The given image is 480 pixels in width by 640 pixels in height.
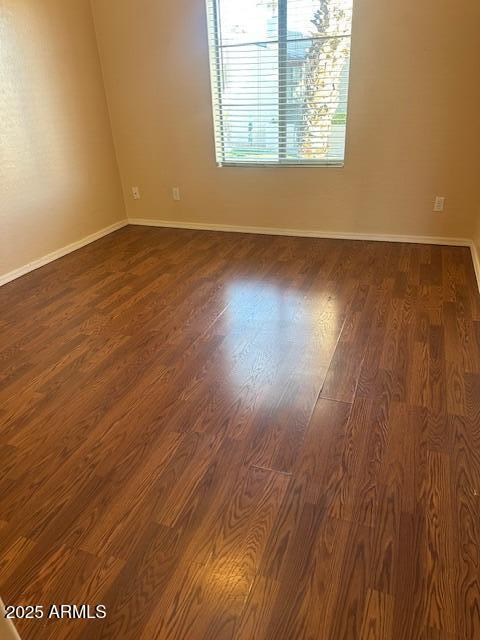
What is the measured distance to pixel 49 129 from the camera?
341 cm

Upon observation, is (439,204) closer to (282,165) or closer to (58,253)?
(282,165)

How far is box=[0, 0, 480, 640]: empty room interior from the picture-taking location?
3.72 ft

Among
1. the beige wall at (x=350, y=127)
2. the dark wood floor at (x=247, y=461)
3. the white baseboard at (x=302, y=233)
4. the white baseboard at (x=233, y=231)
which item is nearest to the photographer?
the dark wood floor at (x=247, y=461)

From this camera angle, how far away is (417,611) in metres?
1.03

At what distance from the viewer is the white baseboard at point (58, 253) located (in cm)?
323

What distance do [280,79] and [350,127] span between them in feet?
2.35

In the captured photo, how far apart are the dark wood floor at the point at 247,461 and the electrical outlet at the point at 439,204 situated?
0.83 metres

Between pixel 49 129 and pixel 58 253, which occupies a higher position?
pixel 49 129

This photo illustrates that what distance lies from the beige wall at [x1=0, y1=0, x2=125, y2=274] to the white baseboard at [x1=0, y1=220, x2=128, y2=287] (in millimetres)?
40

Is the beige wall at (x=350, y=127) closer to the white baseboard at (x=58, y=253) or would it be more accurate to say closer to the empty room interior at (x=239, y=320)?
the empty room interior at (x=239, y=320)

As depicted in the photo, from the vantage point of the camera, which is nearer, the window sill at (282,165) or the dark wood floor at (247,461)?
the dark wood floor at (247,461)

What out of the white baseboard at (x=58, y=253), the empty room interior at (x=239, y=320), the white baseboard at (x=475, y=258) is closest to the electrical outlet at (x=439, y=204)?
the empty room interior at (x=239, y=320)

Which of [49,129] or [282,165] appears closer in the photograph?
[49,129]

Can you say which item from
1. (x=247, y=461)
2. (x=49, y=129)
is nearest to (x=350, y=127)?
(x=49, y=129)
